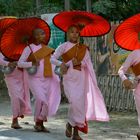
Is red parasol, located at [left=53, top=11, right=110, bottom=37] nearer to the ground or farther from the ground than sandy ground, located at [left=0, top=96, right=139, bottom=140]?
farther from the ground

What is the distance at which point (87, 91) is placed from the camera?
27.5 ft

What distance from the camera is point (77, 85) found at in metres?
8.20

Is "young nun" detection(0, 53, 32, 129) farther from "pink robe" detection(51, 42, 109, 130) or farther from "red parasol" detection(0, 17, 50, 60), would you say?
"pink robe" detection(51, 42, 109, 130)

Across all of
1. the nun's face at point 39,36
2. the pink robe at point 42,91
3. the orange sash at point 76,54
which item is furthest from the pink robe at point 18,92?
the orange sash at point 76,54

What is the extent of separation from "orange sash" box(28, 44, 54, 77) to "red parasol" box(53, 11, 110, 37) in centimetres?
55

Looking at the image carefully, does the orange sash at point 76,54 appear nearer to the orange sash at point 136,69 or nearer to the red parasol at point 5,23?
the orange sash at point 136,69

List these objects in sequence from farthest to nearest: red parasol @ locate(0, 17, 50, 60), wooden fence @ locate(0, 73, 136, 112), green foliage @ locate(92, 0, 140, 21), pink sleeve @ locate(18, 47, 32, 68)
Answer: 1. green foliage @ locate(92, 0, 140, 21)
2. wooden fence @ locate(0, 73, 136, 112)
3. red parasol @ locate(0, 17, 50, 60)
4. pink sleeve @ locate(18, 47, 32, 68)

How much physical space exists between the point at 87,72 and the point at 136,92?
1123 millimetres

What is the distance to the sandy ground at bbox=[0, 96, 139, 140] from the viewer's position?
8578 mm

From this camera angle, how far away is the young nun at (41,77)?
29.2 ft

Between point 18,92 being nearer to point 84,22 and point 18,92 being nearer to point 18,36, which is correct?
point 18,36


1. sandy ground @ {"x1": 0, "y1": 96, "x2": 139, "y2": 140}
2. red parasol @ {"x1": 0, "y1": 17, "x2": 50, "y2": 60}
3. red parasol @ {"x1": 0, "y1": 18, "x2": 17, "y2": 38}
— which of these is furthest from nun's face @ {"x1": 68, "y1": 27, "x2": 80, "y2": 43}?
sandy ground @ {"x1": 0, "y1": 96, "x2": 139, "y2": 140}

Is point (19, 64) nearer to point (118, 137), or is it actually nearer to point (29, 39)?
point (29, 39)

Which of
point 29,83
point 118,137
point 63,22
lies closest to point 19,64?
point 29,83
